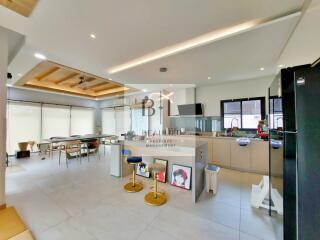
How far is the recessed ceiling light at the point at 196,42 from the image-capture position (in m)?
2.05

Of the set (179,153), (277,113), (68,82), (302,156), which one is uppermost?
(68,82)

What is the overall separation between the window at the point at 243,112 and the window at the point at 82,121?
769 centimetres

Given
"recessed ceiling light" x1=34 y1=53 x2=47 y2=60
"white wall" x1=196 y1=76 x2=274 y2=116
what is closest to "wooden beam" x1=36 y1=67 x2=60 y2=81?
"recessed ceiling light" x1=34 y1=53 x2=47 y2=60

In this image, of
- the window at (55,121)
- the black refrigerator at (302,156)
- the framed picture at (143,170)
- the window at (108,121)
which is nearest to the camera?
the black refrigerator at (302,156)

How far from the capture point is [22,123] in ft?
19.9

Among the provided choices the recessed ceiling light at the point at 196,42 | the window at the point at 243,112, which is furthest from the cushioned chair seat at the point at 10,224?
the window at the point at 243,112

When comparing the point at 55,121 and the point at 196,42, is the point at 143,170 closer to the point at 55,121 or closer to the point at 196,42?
the point at 196,42

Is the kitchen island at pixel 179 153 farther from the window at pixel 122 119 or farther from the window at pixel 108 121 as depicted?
the window at pixel 108 121

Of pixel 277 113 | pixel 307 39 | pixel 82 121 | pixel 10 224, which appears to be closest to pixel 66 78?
pixel 82 121

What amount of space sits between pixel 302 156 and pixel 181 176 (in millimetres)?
2106

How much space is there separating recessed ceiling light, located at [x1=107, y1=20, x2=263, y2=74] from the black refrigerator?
1.14 metres

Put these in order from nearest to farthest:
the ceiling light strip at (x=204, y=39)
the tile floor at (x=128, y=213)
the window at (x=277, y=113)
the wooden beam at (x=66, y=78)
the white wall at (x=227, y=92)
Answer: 1. the window at (x=277, y=113)
2. the tile floor at (x=128, y=213)
3. the ceiling light strip at (x=204, y=39)
4. the white wall at (x=227, y=92)
5. the wooden beam at (x=66, y=78)

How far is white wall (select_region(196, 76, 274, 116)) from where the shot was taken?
4168 mm

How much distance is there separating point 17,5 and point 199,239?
3751 mm
